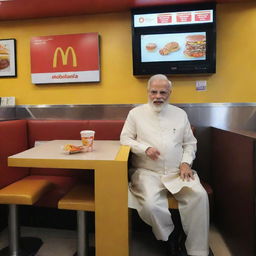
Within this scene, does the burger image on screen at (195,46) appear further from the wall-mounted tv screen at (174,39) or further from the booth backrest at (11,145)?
the booth backrest at (11,145)

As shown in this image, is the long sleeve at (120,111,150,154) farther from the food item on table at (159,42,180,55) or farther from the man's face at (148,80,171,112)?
the food item on table at (159,42,180,55)

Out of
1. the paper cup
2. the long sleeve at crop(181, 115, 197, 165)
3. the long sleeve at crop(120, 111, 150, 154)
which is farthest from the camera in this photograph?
the long sleeve at crop(181, 115, 197, 165)

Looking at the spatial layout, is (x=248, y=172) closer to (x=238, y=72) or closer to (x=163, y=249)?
(x=163, y=249)

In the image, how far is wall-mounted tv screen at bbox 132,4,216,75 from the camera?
240 cm

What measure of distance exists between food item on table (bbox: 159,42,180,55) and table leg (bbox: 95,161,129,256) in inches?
62.1

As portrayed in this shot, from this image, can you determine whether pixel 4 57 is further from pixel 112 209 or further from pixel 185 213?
pixel 185 213

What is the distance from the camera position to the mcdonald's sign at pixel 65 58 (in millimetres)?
2627

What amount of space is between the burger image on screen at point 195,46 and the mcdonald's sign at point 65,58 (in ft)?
3.40

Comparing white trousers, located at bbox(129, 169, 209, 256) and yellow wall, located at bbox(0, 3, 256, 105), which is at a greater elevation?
→ yellow wall, located at bbox(0, 3, 256, 105)

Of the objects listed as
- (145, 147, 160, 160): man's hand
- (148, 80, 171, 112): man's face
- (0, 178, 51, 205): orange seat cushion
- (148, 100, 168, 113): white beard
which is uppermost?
(148, 80, 171, 112): man's face

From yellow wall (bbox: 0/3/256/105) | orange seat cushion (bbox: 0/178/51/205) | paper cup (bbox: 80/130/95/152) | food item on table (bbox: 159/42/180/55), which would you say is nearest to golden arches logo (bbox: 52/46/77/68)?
yellow wall (bbox: 0/3/256/105)

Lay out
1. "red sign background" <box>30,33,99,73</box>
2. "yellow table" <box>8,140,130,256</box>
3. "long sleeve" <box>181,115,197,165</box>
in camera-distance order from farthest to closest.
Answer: "red sign background" <box>30,33,99,73</box>
"long sleeve" <box>181,115,197,165</box>
"yellow table" <box>8,140,130,256</box>

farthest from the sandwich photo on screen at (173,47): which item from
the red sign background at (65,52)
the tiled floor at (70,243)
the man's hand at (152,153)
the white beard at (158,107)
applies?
the tiled floor at (70,243)

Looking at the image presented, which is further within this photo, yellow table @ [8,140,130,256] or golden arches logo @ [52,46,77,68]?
golden arches logo @ [52,46,77,68]
